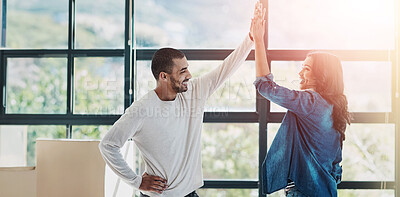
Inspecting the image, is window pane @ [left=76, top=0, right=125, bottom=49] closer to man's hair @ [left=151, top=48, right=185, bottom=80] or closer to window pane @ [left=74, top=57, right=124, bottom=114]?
window pane @ [left=74, top=57, right=124, bottom=114]

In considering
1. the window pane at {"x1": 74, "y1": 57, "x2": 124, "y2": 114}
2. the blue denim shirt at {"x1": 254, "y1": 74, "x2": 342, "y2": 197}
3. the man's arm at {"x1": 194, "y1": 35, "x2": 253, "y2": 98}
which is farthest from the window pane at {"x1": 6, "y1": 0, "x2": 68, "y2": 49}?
the blue denim shirt at {"x1": 254, "y1": 74, "x2": 342, "y2": 197}

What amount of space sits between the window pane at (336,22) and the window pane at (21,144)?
180 centimetres

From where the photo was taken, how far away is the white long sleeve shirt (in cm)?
201

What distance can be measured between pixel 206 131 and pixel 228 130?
154 mm

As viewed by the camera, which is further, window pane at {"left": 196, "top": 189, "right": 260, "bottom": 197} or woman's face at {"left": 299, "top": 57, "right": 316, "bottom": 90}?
window pane at {"left": 196, "top": 189, "right": 260, "bottom": 197}

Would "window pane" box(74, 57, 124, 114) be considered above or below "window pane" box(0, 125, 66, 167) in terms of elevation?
above

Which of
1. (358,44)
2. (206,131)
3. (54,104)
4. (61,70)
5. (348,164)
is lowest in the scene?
(348,164)

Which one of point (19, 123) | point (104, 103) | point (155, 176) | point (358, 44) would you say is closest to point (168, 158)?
point (155, 176)

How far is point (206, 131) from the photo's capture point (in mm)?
2857

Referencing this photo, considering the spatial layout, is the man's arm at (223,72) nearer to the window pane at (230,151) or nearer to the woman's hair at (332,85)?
the woman's hair at (332,85)

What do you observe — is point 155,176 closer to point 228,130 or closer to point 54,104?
point 228,130

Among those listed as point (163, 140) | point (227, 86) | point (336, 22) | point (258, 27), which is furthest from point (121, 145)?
point (336, 22)

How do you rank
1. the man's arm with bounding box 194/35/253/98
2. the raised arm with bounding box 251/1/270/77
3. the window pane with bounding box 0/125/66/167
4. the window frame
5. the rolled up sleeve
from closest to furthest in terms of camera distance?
the rolled up sleeve < the raised arm with bounding box 251/1/270/77 < the man's arm with bounding box 194/35/253/98 < the window frame < the window pane with bounding box 0/125/66/167

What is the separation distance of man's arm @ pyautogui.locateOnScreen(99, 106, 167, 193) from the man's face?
9.8 inches
